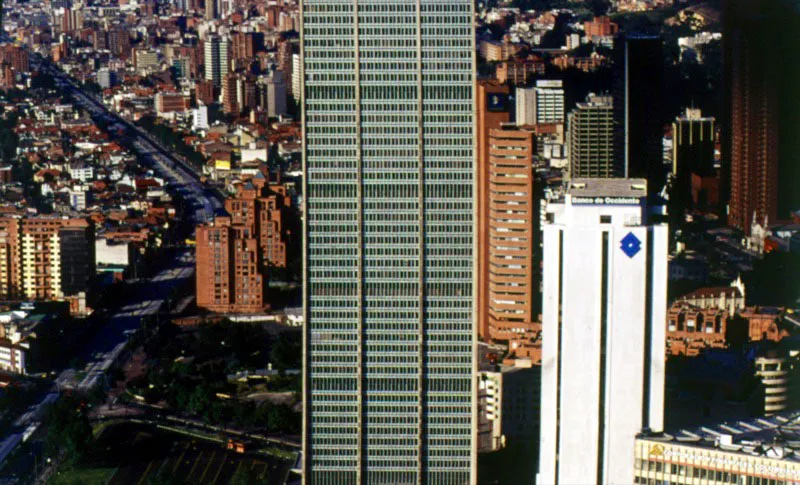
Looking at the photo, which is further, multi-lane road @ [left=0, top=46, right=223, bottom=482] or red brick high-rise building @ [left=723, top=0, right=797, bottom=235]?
red brick high-rise building @ [left=723, top=0, right=797, bottom=235]

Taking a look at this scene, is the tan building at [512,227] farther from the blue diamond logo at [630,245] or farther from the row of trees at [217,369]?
the blue diamond logo at [630,245]

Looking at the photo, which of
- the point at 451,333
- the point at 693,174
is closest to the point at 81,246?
the point at 693,174

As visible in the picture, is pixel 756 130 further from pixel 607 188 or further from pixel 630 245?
pixel 630 245

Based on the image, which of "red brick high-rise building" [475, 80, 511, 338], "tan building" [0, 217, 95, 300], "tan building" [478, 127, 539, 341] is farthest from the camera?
"tan building" [0, 217, 95, 300]

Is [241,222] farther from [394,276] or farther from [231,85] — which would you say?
[231,85]

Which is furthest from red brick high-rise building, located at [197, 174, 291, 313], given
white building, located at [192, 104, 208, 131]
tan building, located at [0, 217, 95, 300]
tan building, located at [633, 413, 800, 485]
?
white building, located at [192, 104, 208, 131]

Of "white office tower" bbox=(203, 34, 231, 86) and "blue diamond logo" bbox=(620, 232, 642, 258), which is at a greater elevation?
"white office tower" bbox=(203, 34, 231, 86)

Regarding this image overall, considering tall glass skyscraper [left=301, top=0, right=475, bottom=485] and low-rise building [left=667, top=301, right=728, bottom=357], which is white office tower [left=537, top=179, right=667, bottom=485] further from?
low-rise building [left=667, top=301, right=728, bottom=357]
